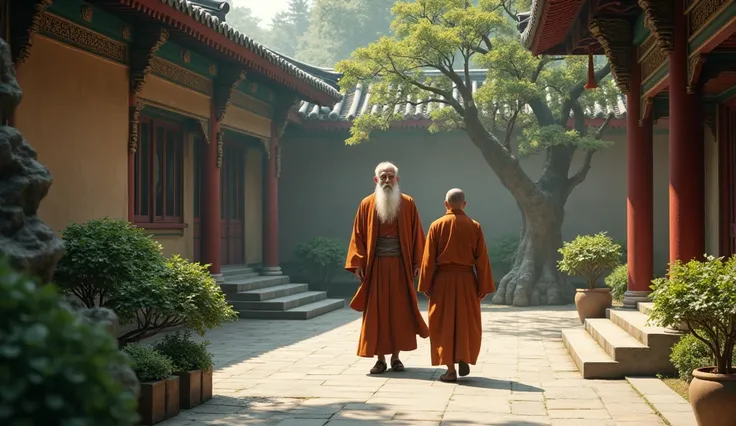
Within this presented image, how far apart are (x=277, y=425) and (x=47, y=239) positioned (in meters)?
2.58

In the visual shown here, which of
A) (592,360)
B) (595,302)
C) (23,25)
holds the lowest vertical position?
(592,360)

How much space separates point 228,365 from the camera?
9039 millimetres

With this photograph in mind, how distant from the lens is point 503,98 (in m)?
→ 15.5

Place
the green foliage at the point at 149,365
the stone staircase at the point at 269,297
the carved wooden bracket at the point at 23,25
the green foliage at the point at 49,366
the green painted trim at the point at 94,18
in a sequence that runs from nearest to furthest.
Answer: the green foliage at the point at 49,366, the green foliage at the point at 149,365, the carved wooden bracket at the point at 23,25, the green painted trim at the point at 94,18, the stone staircase at the point at 269,297

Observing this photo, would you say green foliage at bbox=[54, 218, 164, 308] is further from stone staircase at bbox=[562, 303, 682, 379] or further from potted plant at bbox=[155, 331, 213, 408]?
stone staircase at bbox=[562, 303, 682, 379]

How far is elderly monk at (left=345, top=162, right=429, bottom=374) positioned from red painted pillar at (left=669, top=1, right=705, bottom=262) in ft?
7.42

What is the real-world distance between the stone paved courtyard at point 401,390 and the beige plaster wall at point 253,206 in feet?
21.0

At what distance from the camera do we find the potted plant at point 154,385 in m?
5.97

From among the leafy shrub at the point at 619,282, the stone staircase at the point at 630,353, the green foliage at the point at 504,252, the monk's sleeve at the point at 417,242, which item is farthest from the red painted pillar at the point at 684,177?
the green foliage at the point at 504,252

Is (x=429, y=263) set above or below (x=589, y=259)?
above

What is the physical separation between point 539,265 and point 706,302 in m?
11.9

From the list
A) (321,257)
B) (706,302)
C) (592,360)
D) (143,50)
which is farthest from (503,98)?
(706,302)

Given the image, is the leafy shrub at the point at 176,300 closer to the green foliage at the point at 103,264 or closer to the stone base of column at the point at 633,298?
the green foliage at the point at 103,264

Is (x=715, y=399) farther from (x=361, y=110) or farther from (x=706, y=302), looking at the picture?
(x=361, y=110)
